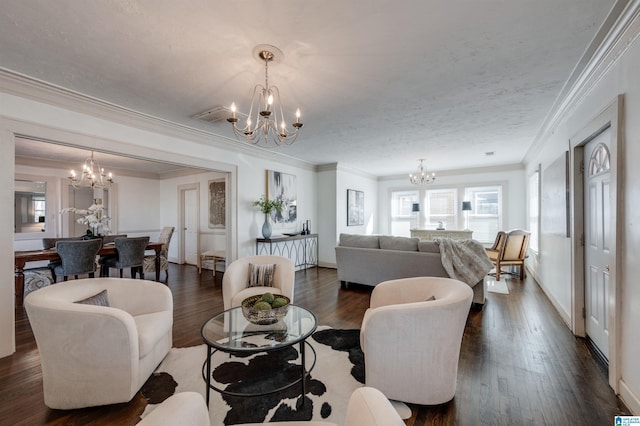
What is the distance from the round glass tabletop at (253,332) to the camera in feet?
5.69

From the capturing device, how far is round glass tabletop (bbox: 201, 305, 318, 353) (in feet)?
5.69

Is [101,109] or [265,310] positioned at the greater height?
[101,109]

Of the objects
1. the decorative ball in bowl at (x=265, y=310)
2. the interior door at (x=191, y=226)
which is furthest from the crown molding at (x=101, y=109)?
the interior door at (x=191, y=226)

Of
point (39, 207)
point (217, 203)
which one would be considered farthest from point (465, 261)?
point (39, 207)

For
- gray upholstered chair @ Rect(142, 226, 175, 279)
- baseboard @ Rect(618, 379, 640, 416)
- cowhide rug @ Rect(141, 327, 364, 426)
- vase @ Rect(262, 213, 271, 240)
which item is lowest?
cowhide rug @ Rect(141, 327, 364, 426)

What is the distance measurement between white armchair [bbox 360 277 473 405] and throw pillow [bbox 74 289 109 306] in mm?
2028

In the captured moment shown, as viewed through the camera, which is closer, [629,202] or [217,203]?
[629,202]

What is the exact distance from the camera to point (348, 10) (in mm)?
1710

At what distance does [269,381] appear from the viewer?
210cm

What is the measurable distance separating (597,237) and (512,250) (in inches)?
115

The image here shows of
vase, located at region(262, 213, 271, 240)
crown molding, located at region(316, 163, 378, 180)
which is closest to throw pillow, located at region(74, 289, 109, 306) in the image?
vase, located at region(262, 213, 271, 240)

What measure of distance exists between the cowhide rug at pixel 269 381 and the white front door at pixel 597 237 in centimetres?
220

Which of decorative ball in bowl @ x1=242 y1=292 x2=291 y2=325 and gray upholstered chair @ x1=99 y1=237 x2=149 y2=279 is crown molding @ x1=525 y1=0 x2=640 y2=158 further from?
gray upholstered chair @ x1=99 y1=237 x2=149 y2=279

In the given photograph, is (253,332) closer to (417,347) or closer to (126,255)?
(417,347)
